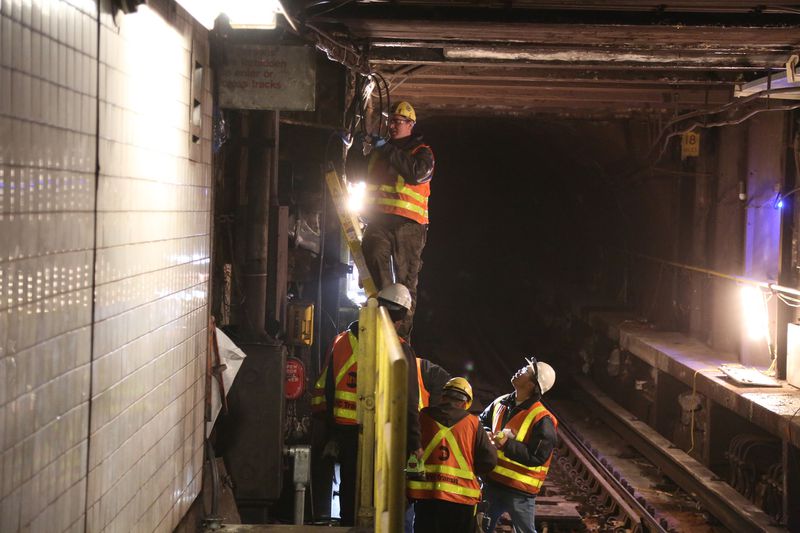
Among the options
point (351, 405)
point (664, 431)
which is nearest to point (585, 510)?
point (664, 431)

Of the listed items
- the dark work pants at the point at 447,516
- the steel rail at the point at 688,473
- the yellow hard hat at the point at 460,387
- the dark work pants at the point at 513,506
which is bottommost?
the steel rail at the point at 688,473

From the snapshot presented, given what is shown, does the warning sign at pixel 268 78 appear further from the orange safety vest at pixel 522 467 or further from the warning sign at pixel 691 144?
the warning sign at pixel 691 144

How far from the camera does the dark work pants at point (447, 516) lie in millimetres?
6621

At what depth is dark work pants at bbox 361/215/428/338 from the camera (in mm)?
8828

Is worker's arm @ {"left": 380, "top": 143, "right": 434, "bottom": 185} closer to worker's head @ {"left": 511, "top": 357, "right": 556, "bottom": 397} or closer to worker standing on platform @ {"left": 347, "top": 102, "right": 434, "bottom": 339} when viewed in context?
worker standing on platform @ {"left": 347, "top": 102, "right": 434, "bottom": 339}

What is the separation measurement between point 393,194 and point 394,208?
137 millimetres

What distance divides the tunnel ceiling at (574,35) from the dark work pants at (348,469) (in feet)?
10.2

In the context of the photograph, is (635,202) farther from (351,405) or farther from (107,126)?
(107,126)

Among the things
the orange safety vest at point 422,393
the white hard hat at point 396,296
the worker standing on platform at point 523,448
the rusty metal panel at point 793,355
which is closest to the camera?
the orange safety vest at point 422,393

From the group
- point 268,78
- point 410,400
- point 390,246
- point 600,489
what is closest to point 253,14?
point 268,78

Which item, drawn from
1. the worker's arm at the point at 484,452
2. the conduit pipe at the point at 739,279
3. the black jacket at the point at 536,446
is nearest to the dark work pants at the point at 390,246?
the black jacket at the point at 536,446

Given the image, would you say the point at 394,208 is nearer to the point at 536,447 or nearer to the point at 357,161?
the point at 357,161

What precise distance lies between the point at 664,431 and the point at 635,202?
537cm

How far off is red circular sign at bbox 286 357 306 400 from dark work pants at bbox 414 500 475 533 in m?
2.43
